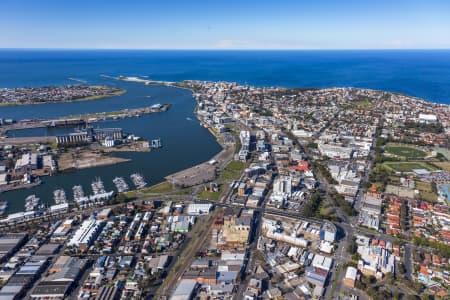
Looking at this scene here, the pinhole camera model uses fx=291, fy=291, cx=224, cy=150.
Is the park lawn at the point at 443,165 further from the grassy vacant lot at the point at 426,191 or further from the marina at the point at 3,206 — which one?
the marina at the point at 3,206

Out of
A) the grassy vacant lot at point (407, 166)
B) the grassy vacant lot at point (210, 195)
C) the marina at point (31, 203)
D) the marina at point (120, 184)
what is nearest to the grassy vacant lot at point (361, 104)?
the grassy vacant lot at point (407, 166)

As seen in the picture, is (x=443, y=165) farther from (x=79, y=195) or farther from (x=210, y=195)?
(x=79, y=195)

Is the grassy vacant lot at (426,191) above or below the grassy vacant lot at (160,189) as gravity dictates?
above

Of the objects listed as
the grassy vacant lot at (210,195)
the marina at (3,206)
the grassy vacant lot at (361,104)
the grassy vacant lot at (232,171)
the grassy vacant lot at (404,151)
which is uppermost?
the grassy vacant lot at (361,104)

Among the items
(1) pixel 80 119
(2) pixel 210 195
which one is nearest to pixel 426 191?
(2) pixel 210 195

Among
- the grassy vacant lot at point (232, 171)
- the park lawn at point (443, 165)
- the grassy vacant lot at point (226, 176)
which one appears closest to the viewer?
the grassy vacant lot at point (226, 176)

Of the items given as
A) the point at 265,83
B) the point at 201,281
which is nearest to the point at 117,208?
the point at 201,281

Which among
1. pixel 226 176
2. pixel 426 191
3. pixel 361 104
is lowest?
pixel 426 191
